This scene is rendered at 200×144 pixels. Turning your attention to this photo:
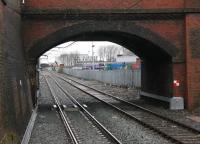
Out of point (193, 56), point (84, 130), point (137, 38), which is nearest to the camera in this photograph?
point (84, 130)

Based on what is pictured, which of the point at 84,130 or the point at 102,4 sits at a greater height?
the point at 102,4

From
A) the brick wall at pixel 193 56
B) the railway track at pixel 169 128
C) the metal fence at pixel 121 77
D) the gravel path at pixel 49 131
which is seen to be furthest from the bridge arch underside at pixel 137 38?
the metal fence at pixel 121 77

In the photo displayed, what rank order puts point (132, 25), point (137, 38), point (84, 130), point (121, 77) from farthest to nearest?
1. point (121, 77)
2. point (137, 38)
3. point (132, 25)
4. point (84, 130)

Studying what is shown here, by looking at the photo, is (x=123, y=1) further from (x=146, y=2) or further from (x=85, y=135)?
(x=85, y=135)

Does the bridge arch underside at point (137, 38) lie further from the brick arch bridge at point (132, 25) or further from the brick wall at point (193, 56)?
the brick wall at point (193, 56)

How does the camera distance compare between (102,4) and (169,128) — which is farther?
(102,4)

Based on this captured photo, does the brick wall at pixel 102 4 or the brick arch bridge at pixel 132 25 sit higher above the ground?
the brick wall at pixel 102 4

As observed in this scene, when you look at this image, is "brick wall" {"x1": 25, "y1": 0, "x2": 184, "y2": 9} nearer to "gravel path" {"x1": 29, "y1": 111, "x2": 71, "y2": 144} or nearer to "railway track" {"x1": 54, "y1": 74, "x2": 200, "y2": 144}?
"railway track" {"x1": 54, "y1": 74, "x2": 200, "y2": 144}

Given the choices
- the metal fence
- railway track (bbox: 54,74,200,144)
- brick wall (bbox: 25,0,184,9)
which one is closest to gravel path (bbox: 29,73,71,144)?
railway track (bbox: 54,74,200,144)

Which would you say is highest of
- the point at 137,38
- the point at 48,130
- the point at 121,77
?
the point at 137,38

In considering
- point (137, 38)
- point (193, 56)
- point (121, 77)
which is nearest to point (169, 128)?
point (193, 56)

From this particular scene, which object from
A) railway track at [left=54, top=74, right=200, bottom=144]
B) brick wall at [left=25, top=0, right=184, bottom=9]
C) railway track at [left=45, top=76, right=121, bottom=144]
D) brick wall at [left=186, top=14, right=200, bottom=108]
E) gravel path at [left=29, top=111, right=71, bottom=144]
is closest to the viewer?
railway track at [left=54, top=74, right=200, bottom=144]

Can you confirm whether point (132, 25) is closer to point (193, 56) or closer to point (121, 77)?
point (193, 56)

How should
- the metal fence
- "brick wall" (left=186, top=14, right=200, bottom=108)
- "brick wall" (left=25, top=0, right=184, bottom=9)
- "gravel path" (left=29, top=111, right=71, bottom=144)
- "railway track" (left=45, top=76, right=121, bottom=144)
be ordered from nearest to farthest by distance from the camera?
"railway track" (left=45, top=76, right=121, bottom=144) < "gravel path" (left=29, top=111, right=71, bottom=144) < "brick wall" (left=186, top=14, right=200, bottom=108) < "brick wall" (left=25, top=0, right=184, bottom=9) < the metal fence
